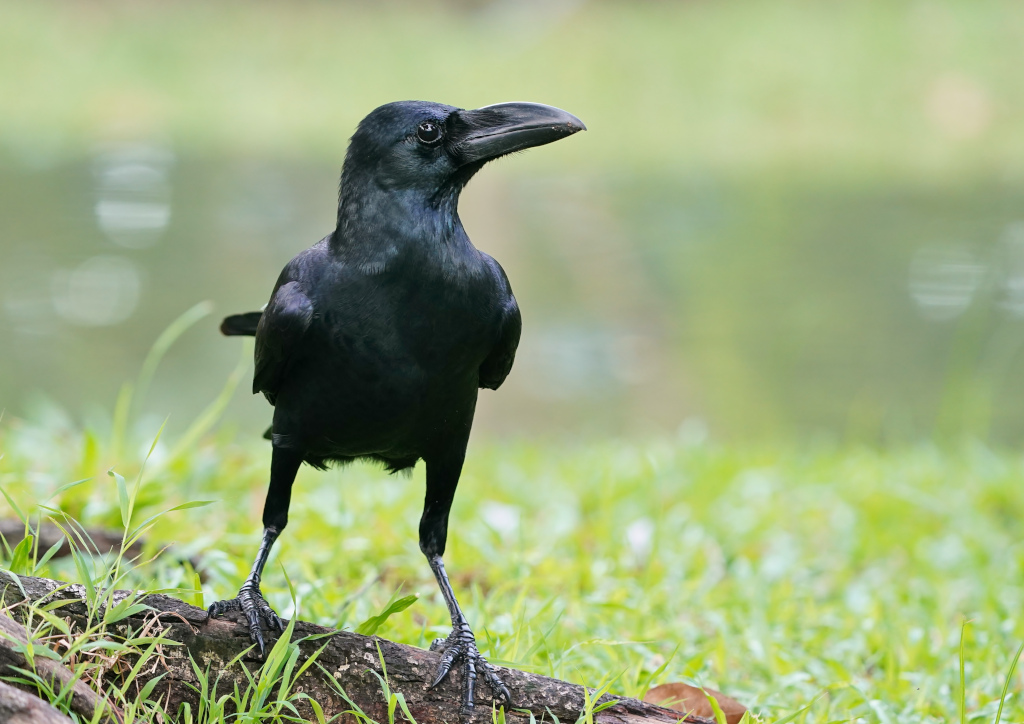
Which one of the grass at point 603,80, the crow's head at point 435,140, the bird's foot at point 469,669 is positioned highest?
the grass at point 603,80

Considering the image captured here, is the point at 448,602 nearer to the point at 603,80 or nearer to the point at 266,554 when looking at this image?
the point at 266,554

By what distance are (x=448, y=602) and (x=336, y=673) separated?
0.42m

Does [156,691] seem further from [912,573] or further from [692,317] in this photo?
[692,317]

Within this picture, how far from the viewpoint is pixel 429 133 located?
2.24m

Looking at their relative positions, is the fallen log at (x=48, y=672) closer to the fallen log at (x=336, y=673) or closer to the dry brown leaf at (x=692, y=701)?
the fallen log at (x=336, y=673)

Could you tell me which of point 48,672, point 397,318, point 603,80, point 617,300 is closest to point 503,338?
point 397,318

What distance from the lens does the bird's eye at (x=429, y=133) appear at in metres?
2.23

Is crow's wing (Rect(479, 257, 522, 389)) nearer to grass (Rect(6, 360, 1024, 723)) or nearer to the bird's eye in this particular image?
the bird's eye

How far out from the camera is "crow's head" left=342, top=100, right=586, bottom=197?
2.23 meters

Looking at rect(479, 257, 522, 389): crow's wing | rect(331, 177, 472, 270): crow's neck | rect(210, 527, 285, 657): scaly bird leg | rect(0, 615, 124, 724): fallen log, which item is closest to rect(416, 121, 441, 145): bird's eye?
rect(331, 177, 472, 270): crow's neck

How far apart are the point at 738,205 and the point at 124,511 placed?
10.8 meters

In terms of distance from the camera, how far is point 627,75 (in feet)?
48.2

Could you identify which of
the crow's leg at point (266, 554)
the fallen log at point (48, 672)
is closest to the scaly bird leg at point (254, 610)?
the crow's leg at point (266, 554)

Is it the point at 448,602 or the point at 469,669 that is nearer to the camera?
the point at 469,669
